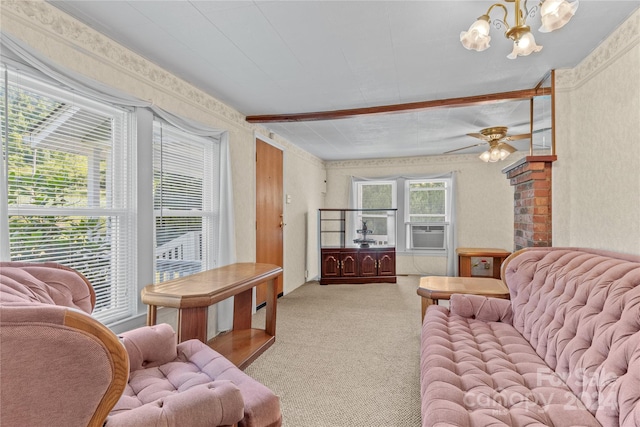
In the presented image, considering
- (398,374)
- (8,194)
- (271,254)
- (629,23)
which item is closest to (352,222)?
(271,254)

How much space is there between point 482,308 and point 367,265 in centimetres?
343

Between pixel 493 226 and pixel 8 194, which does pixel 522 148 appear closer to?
pixel 493 226

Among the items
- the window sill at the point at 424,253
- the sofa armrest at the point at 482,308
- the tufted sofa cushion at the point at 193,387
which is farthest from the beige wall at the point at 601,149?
the window sill at the point at 424,253

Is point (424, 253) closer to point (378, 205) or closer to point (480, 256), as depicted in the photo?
point (378, 205)

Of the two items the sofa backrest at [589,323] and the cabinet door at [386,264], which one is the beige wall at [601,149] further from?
the cabinet door at [386,264]

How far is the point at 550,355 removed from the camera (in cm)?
162

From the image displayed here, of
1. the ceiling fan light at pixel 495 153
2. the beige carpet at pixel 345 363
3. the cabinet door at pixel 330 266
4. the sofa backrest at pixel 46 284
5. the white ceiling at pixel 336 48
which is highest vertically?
the white ceiling at pixel 336 48

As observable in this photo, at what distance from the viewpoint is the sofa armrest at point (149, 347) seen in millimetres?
1592

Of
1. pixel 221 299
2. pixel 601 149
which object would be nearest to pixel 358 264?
pixel 221 299

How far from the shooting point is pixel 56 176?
1859 millimetres

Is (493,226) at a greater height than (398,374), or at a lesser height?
greater

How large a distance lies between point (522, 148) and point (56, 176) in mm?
6317

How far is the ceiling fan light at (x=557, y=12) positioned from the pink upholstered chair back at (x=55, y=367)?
77.3 inches

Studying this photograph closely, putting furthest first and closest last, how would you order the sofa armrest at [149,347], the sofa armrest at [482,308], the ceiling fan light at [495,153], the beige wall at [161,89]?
the ceiling fan light at [495,153] < the sofa armrest at [482,308] < the beige wall at [161,89] < the sofa armrest at [149,347]
